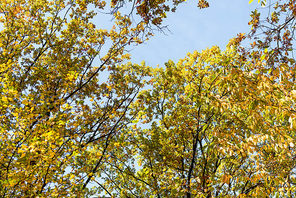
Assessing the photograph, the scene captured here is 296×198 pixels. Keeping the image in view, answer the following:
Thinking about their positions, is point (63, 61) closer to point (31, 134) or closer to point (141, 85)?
point (141, 85)

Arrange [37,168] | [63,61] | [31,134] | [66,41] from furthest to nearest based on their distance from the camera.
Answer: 1. [66,41]
2. [63,61]
3. [31,134]
4. [37,168]

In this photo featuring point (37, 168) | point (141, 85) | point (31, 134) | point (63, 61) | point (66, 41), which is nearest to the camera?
point (37, 168)

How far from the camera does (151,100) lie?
12.1m

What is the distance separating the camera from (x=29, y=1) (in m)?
10.2

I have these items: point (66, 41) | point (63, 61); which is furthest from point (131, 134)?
point (66, 41)

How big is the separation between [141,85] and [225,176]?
903cm

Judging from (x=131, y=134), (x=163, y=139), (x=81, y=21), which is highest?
(x=81, y=21)

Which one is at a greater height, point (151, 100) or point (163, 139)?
point (151, 100)

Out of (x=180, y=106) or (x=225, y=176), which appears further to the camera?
(x=180, y=106)

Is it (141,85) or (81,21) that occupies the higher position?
(81,21)

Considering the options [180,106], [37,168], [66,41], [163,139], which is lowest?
[37,168]

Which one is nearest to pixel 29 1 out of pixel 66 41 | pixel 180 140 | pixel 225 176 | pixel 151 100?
pixel 66 41

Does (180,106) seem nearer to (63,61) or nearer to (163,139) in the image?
(163,139)

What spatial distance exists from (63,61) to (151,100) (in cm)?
510
